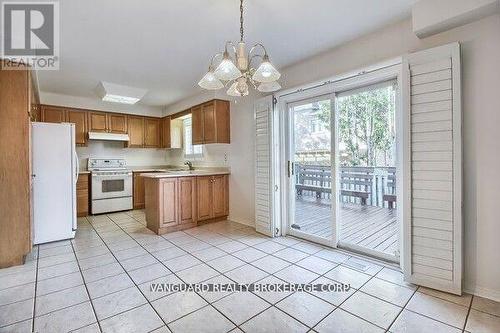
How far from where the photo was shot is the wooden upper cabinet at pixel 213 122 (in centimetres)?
440

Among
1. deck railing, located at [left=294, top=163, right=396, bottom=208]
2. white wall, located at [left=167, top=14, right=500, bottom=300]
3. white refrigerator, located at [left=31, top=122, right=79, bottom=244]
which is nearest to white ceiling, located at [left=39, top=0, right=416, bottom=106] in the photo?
white wall, located at [left=167, top=14, right=500, bottom=300]

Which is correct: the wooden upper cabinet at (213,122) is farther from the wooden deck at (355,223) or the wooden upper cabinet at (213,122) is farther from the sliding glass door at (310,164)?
the wooden deck at (355,223)

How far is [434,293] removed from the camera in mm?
2049

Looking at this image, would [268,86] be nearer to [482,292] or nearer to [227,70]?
[227,70]

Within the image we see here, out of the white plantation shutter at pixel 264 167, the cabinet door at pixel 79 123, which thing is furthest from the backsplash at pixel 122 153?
the white plantation shutter at pixel 264 167

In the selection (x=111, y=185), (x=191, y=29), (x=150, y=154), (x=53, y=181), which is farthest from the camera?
(x=150, y=154)

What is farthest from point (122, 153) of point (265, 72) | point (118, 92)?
point (265, 72)

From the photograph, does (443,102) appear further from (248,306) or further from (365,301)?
(248,306)

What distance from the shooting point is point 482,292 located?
198 centimetres

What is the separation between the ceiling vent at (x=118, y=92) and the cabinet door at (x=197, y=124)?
39.1 inches

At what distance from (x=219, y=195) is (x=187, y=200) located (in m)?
0.64

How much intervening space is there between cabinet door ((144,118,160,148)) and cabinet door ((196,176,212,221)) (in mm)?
2468

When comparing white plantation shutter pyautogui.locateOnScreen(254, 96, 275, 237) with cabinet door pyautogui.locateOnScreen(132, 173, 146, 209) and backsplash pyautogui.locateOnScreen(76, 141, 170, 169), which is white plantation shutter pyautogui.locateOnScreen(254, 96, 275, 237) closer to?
cabinet door pyautogui.locateOnScreen(132, 173, 146, 209)

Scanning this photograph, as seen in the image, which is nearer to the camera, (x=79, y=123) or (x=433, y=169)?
(x=433, y=169)
